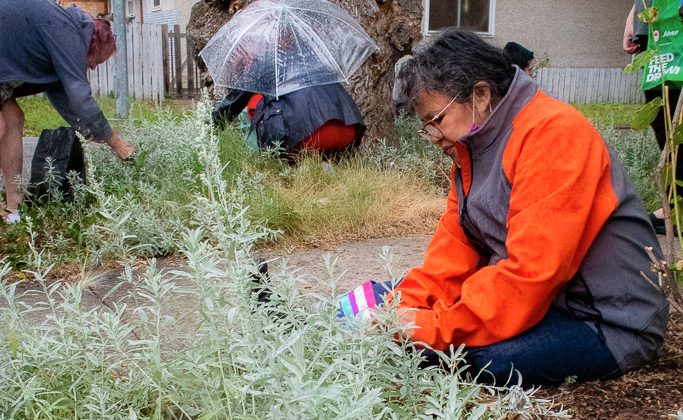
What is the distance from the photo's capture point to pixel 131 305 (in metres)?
3.79

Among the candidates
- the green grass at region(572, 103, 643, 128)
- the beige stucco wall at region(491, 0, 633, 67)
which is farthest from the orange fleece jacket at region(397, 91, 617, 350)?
the beige stucco wall at region(491, 0, 633, 67)

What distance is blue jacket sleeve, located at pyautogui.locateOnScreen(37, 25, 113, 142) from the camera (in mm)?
5391

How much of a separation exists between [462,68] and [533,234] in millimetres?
648

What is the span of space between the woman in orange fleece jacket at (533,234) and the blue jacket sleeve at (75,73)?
3.37 metres

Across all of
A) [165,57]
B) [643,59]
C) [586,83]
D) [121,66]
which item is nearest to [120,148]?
[643,59]

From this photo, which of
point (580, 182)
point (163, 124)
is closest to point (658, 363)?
point (580, 182)

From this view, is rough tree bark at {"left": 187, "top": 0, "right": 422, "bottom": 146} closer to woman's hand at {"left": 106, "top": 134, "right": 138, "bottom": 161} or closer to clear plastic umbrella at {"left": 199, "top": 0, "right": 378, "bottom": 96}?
clear plastic umbrella at {"left": 199, "top": 0, "right": 378, "bottom": 96}

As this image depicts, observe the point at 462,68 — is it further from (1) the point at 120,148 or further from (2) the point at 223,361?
(1) the point at 120,148

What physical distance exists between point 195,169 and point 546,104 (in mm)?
3423

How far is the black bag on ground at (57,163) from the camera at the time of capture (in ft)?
18.1

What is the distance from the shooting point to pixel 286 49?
254 inches

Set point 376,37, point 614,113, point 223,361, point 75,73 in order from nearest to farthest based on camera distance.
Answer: point 223,361 → point 75,73 → point 376,37 → point 614,113

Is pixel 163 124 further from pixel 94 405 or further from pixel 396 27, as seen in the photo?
pixel 94 405

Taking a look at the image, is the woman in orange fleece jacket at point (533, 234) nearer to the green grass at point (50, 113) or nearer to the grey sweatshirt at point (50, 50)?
the grey sweatshirt at point (50, 50)
